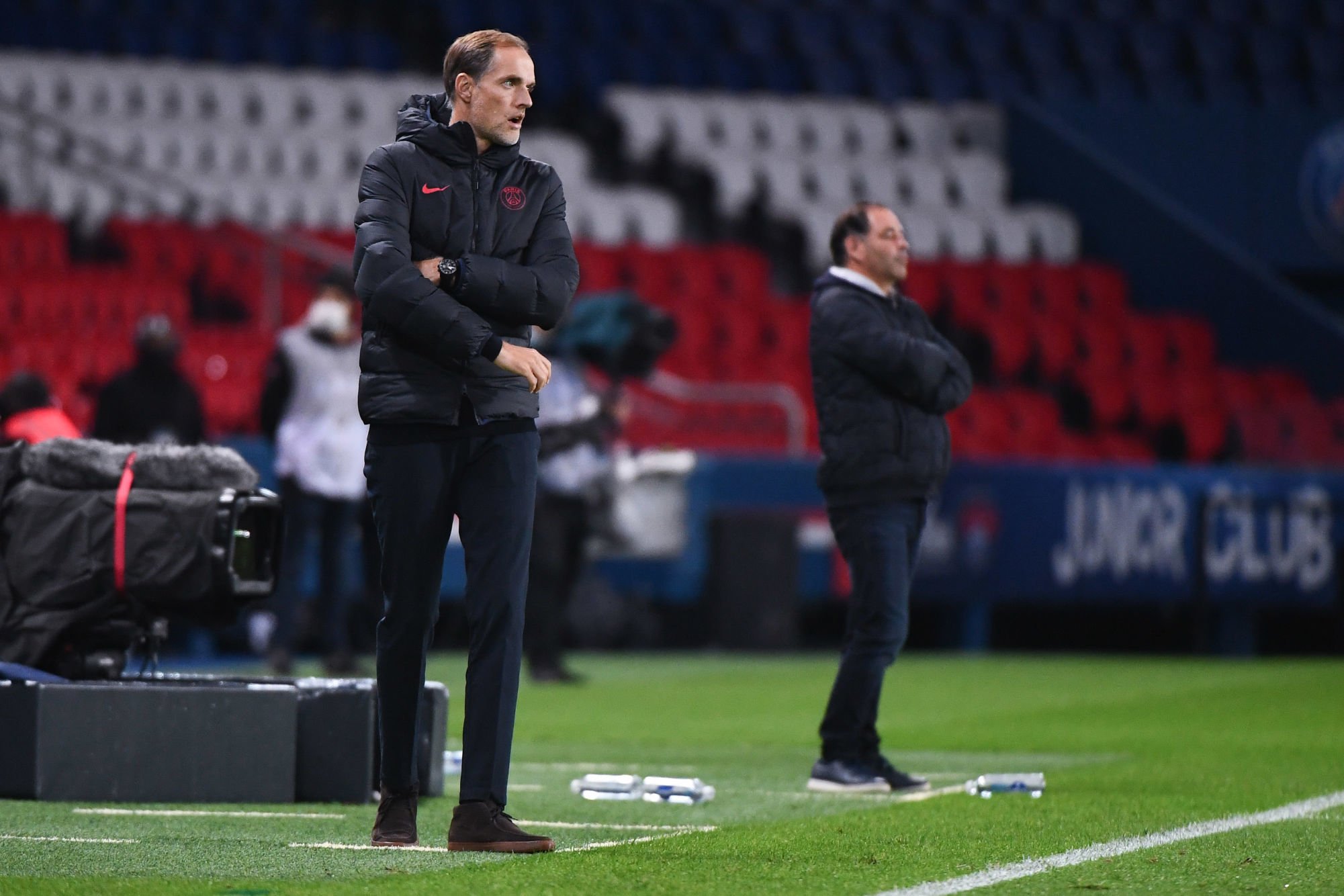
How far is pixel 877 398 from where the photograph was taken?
7.54 metres

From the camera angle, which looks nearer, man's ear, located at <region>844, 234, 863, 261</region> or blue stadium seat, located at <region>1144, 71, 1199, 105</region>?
man's ear, located at <region>844, 234, 863, 261</region>

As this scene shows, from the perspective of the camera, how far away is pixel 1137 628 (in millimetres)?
17578

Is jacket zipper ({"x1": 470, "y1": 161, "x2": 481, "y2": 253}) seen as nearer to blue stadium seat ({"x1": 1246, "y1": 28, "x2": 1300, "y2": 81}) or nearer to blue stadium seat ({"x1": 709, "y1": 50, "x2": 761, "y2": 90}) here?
blue stadium seat ({"x1": 709, "y1": 50, "x2": 761, "y2": 90})

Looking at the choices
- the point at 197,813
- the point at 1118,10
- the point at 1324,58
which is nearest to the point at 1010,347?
the point at 1118,10

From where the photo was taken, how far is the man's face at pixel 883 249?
25.2 ft

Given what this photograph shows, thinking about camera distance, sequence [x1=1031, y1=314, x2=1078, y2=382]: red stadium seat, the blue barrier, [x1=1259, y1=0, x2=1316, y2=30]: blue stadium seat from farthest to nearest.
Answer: [x1=1259, y1=0, x2=1316, y2=30]: blue stadium seat < [x1=1031, y1=314, x2=1078, y2=382]: red stadium seat < the blue barrier

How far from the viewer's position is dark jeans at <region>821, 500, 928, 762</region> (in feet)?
24.5

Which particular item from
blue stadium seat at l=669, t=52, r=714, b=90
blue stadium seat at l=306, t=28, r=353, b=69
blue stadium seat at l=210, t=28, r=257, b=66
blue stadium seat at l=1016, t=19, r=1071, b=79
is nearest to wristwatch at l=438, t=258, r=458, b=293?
blue stadium seat at l=210, t=28, r=257, b=66

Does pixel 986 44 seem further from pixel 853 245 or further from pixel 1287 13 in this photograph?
pixel 853 245

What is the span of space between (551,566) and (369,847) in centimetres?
664

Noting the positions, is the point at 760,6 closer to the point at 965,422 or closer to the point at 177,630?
the point at 965,422

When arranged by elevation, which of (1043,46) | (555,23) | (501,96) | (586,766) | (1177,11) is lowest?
(586,766)

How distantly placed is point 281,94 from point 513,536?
50.3ft

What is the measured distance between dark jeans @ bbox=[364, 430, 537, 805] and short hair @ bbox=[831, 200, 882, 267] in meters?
2.49
